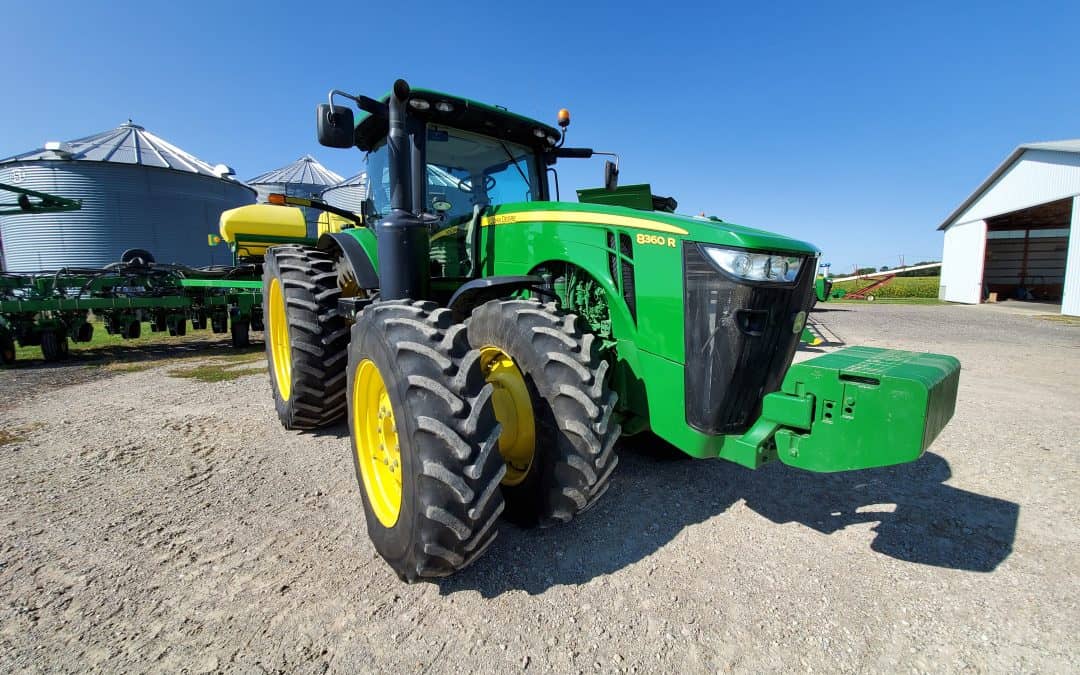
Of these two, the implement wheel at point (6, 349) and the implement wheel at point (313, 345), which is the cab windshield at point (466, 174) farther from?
the implement wheel at point (6, 349)

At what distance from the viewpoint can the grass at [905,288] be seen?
28.0m

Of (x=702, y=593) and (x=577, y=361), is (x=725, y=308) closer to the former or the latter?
(x=577, y=361)

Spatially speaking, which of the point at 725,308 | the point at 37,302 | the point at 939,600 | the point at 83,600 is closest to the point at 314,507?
the point at 83,600

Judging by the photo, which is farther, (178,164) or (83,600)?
A: (178,164)

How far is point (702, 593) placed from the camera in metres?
2.03

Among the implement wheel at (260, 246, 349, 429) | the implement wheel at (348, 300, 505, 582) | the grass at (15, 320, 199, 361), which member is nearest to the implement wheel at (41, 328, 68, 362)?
the grass at (15, 320, 199, 361)

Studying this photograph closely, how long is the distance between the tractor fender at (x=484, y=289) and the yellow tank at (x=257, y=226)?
5.97 m

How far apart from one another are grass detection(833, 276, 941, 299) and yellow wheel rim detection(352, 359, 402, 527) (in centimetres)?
3062

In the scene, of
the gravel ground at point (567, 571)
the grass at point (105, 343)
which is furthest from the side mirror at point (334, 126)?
the grass at point (105, 343)

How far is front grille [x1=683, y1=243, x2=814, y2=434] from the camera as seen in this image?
6.63ft

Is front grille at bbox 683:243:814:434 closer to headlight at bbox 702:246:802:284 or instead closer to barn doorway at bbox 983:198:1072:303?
headlight at bbox 702:246:802:284

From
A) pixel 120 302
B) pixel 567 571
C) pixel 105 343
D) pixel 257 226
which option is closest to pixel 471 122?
pixel 567 571

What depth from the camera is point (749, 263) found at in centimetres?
200

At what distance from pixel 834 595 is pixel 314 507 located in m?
2.57
